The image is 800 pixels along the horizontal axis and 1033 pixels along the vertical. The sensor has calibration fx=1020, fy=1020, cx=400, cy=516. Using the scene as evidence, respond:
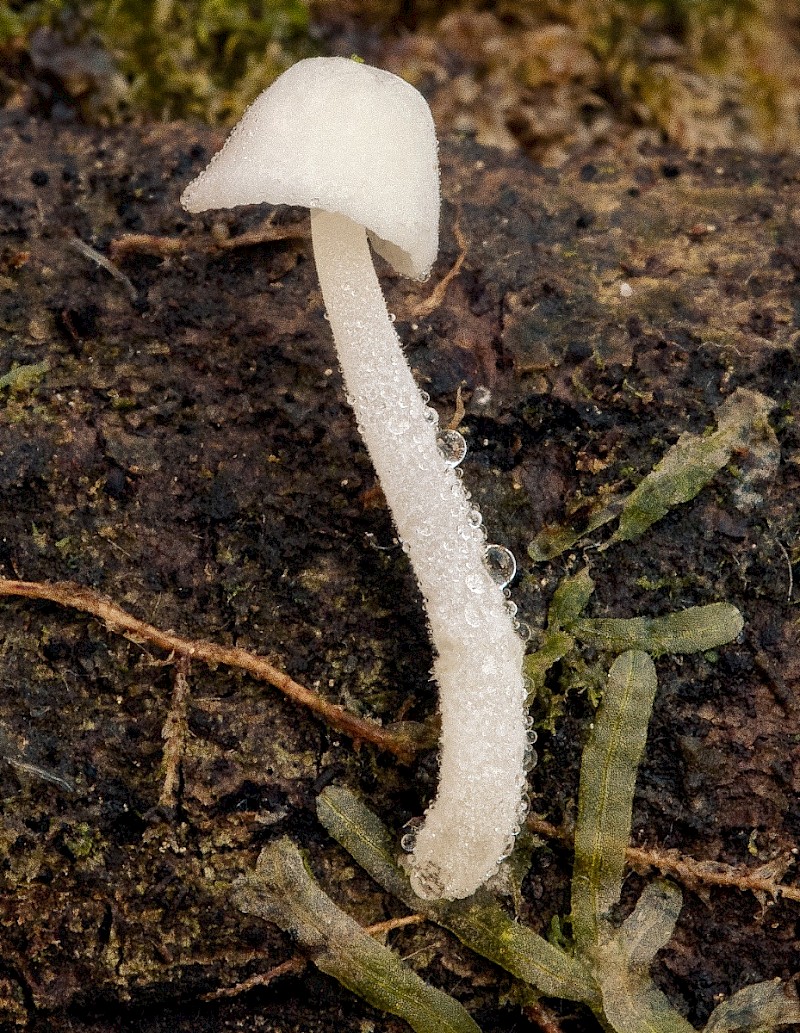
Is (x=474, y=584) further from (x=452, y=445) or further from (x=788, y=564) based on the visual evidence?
(x=788, y=564)

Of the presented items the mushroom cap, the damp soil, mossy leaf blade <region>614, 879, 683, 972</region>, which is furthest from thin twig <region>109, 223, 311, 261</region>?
mossy leaf blade <region>614, 879, 683, 972</region>

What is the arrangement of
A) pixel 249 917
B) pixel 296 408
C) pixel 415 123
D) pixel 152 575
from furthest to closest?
pixel 296 408, pixel 152 575, pixel 249 917, pixel 415 123

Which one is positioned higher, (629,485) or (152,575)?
(629,485)

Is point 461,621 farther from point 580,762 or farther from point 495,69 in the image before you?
point 495,69

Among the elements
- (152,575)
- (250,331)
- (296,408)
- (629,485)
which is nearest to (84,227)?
(250,331)

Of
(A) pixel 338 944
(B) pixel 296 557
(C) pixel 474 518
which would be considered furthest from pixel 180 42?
(A) pixel 338 944
